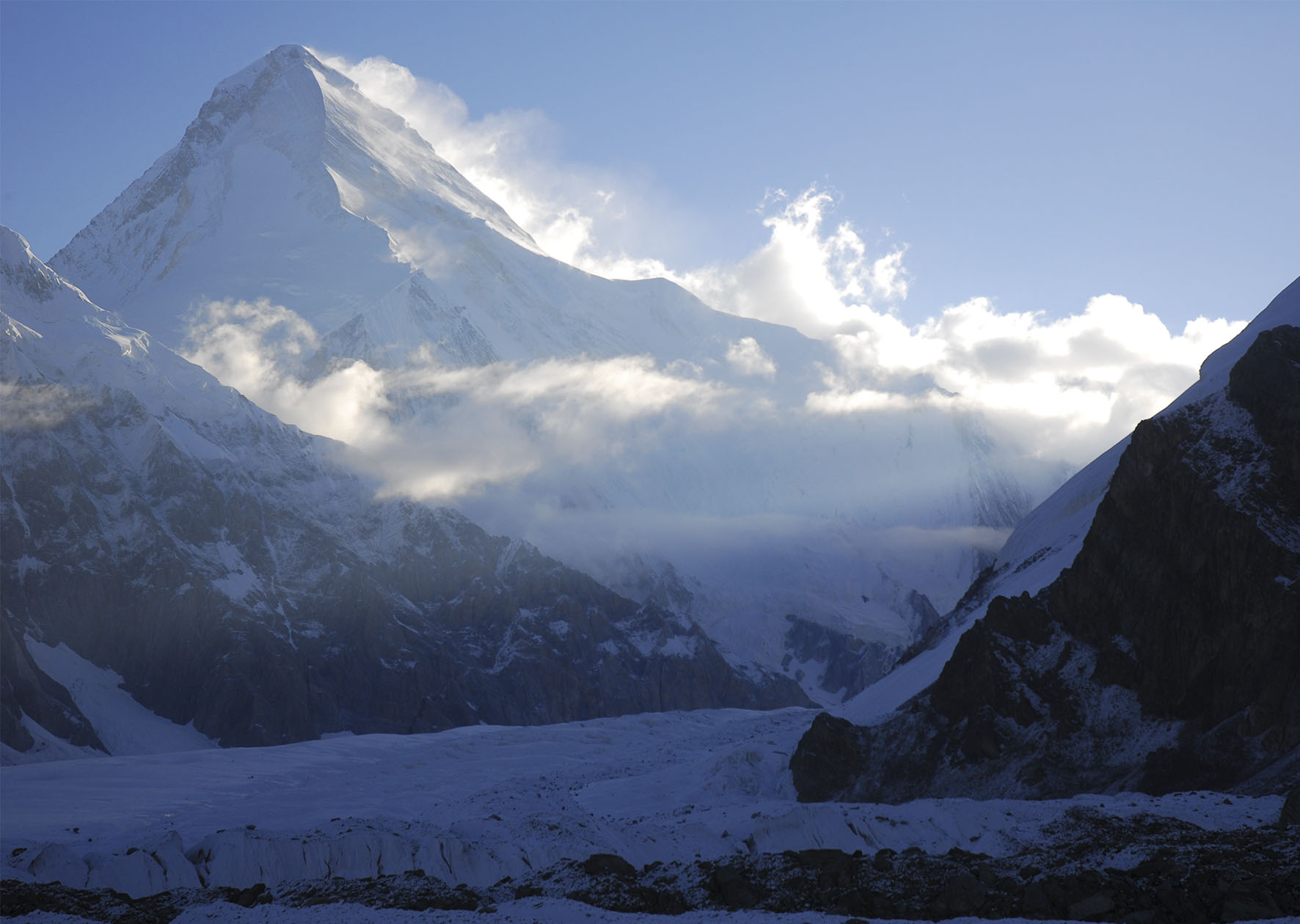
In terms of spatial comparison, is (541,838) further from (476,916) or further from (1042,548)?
(1042,548)

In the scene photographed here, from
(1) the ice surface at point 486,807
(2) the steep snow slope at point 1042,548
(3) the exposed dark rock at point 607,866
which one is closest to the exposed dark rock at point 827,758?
(1) the ice surface at point 486,807

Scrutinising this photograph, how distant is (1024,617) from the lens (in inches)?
3371

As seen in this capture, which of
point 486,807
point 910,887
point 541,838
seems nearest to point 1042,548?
point 486,807

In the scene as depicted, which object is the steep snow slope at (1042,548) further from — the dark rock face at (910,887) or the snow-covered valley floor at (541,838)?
the dark rock face at (910,887)

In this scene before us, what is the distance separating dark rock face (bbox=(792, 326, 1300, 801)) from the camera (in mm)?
68812

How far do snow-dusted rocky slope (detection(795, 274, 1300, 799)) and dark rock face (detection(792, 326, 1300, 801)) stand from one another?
104 mm

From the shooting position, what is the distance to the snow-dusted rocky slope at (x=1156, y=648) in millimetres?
68875

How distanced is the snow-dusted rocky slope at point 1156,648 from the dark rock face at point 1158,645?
104 mm

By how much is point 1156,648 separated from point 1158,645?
0.70ft

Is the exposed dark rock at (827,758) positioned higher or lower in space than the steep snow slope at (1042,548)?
lower

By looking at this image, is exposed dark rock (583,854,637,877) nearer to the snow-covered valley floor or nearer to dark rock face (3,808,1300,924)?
dark rock face (3,808,1300,924)

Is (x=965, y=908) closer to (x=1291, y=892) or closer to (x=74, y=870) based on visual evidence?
(x=1291, y=892)

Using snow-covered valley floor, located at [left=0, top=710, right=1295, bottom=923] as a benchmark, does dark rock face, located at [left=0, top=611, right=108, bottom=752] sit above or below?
above

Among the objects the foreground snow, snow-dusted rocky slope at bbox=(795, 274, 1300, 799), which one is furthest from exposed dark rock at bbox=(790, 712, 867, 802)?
the foreground snow
